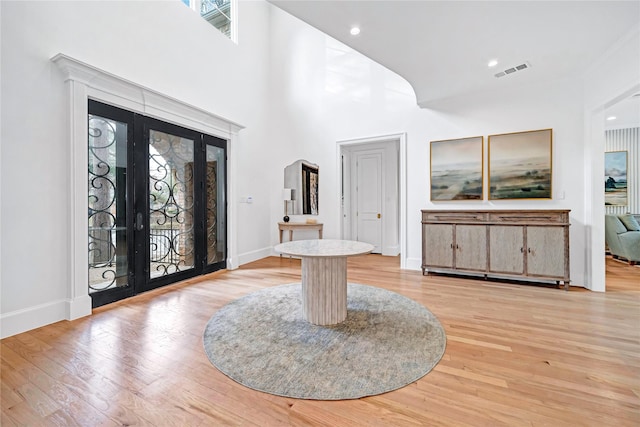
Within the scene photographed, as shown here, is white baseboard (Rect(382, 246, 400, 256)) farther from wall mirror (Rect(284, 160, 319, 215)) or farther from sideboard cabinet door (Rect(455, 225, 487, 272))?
sideboard cabinet door (Rect(455, 225, 487, 272))

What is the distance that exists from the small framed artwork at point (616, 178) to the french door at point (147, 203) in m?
8.31

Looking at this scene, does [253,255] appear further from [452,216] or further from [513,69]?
[513,69]

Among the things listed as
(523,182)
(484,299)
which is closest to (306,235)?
(484,299)

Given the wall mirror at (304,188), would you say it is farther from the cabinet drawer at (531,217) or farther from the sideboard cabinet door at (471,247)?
the cabinet drawer at (531,217)

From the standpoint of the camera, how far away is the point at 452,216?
13.3 feet

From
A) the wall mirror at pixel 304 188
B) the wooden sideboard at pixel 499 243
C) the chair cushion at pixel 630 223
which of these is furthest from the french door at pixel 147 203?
the chair cushion at pixel 630 223

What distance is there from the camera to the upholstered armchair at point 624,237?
4750 mm

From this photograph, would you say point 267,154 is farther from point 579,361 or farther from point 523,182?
point 579,361

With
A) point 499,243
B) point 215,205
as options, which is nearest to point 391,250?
point 499,243

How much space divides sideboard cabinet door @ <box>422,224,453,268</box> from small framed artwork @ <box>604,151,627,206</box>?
4721mm

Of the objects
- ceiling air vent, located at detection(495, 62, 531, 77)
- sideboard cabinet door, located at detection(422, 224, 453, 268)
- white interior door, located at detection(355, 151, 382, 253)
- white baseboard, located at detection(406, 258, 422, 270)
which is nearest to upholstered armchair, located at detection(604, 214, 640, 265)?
sideboard cabinet door, located at detection(422, 224, 453, 268)

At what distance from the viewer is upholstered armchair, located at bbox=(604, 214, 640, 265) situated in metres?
4.75

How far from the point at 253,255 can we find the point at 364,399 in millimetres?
4288

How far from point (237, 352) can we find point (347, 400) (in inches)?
36.2
